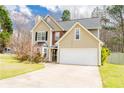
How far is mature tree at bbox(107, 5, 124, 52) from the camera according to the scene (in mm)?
35406

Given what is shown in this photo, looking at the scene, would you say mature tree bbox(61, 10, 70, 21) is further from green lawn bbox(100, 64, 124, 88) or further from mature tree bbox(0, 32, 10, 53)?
green lawn bbox(100, 64, 124, 88)

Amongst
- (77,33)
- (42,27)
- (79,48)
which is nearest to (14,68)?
(79,48)

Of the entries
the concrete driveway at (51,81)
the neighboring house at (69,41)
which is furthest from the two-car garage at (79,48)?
the concrete driveway at (51,81)

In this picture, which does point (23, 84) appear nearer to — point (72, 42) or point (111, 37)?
point (72, 42)

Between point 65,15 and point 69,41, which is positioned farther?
point 65,15

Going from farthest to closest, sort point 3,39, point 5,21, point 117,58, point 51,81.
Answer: point 5,21, point 3,39, point 117,58, point 51,81

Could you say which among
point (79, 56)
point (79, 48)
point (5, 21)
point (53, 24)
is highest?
point (5, 21)

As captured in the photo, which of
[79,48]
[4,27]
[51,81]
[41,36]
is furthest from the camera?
[4,27]

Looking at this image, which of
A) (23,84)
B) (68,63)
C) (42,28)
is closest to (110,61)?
(68,63)

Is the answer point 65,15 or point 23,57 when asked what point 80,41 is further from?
point 65,15

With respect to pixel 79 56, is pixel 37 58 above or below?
below

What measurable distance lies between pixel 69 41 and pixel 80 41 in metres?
1.33

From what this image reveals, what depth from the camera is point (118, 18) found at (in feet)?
119

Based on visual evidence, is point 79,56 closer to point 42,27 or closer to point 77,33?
point 77,33
